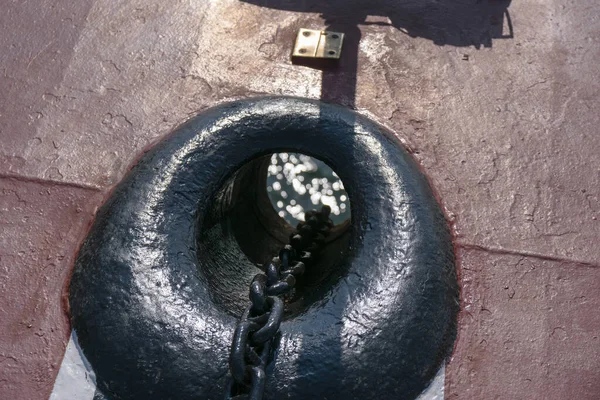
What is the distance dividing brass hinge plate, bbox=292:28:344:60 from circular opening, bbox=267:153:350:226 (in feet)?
5.90

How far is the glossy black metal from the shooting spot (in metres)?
1.96

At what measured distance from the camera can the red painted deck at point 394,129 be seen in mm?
2215

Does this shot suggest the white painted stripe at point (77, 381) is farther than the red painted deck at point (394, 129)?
No

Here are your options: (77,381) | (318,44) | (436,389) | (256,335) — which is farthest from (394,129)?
(77,381)

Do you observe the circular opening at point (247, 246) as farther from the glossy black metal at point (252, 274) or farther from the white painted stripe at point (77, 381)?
the white painted stripe at point (77, 381)

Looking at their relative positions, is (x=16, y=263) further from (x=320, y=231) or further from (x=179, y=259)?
(x=320, y=231)

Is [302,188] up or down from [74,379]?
up

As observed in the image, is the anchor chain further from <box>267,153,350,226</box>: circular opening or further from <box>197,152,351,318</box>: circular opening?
<box>267,153,350,226</box>: circular opening

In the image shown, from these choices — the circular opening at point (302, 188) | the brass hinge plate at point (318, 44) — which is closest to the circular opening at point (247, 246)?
the brass hinge plate at point (318, 44)

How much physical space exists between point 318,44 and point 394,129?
64cm

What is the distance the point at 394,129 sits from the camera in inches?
107

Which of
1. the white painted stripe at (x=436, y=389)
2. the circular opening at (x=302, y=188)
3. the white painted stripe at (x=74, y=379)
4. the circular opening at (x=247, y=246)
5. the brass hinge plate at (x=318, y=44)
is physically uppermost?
the circular opening at (x=302, y=188)

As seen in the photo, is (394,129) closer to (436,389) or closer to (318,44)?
(318,44)

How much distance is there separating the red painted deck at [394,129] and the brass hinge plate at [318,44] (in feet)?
0.19
